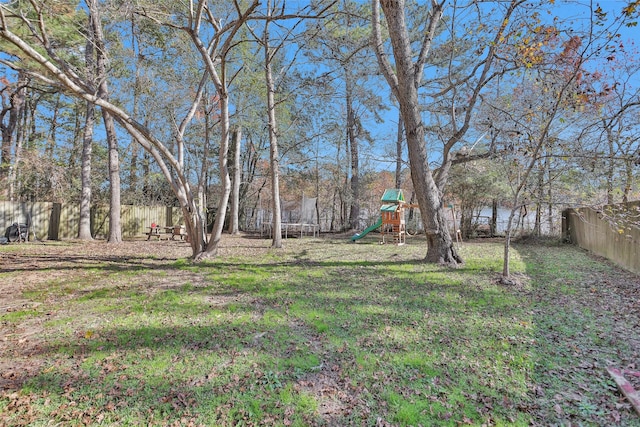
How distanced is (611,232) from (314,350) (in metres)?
7.86

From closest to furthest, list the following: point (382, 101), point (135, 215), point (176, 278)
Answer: point (176, 278), point (135, 215), point (382, 101)

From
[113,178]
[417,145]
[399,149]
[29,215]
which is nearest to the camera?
[417,145]

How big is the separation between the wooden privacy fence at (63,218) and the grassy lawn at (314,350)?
728cm

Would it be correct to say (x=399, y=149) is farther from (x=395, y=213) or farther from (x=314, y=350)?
(x=314, y=350)

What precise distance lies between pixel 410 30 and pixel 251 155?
11.5 meters

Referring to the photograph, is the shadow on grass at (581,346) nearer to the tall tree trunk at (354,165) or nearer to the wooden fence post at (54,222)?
the tall tree trunk at (354,165)

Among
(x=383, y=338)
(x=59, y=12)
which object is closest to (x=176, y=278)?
(x=383, y=338)

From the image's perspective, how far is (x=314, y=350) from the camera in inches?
112

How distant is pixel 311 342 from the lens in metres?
3.00

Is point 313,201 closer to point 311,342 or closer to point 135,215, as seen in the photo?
point 135,215

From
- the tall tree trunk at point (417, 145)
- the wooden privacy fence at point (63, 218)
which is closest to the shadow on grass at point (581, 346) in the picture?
the tall tree trunk at point (417, 145)

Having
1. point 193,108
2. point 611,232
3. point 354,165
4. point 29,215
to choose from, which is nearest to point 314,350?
point 193,108

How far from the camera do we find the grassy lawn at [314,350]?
2061 millimetres

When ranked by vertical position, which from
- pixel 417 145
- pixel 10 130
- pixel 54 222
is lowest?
pixel 54 222
